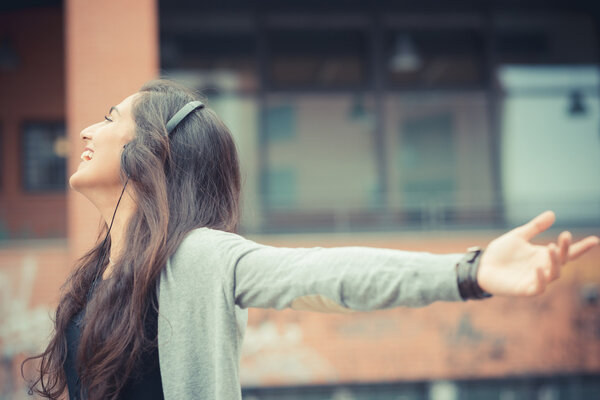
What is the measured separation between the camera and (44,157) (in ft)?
30.4

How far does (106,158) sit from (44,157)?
324 inches

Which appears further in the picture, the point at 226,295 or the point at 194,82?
the point at 194,82

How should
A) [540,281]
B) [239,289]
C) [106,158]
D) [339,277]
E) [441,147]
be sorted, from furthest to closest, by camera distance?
[441,147] < [106,158] < [239,289] < [339,277] < [540,281]

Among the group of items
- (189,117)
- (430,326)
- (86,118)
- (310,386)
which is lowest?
(310,386)

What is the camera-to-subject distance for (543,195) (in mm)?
8141

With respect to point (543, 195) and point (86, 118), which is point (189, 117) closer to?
point (86, 118)

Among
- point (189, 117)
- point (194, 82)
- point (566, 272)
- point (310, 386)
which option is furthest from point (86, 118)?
point (566, 272)

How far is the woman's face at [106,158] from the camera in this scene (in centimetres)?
171

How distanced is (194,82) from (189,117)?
6763 mm

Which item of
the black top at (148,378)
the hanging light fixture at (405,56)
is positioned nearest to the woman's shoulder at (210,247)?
the black top at (148,378)

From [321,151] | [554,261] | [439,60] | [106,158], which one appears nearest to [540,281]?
[554,261]

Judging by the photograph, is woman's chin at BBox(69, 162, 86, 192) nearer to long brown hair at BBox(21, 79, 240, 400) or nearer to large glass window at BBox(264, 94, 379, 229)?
long brown hair at BBox(21, 79, 240, 400)

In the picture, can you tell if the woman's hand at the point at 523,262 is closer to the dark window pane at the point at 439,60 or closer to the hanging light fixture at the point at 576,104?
the dark window pane at the point at 439,60

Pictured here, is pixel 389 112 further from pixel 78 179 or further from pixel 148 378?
pixel 148 378
